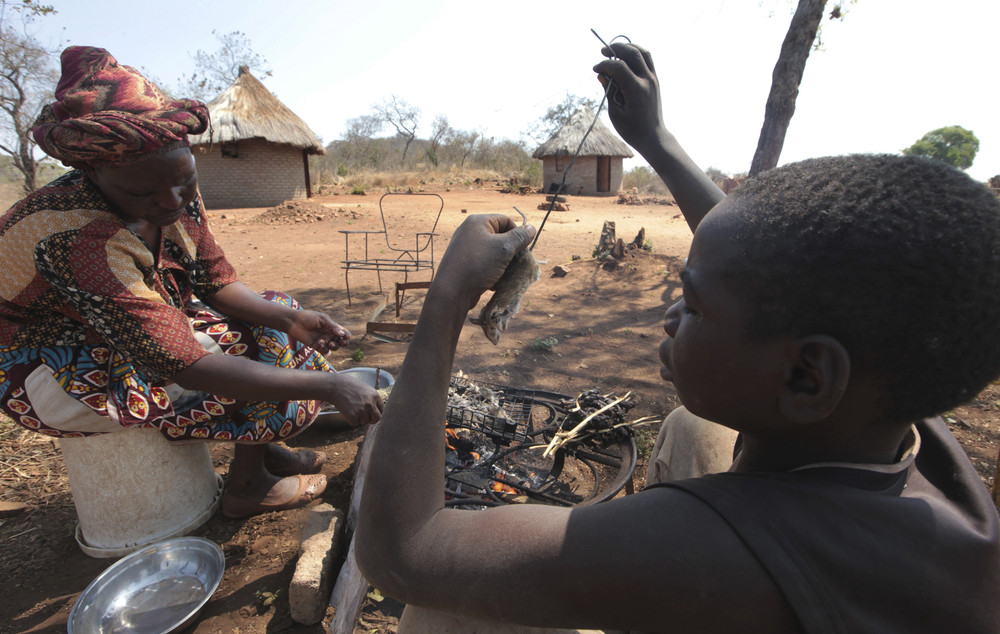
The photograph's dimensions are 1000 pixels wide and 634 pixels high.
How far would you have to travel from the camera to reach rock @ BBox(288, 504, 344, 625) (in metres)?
1.98

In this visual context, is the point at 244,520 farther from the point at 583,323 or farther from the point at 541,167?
the point at 541,167

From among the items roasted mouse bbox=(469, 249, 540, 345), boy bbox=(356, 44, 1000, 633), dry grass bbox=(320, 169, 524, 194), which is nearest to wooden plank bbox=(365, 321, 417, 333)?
roasted mouse bbox=(469, 249, 540, 345)

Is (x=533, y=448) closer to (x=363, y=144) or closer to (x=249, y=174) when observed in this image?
(x=249, y=174)

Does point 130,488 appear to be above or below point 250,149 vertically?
below

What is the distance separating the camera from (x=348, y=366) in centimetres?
450

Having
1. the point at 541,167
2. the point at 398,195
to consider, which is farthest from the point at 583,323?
the point at 541,167

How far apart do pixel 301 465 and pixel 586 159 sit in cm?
2384

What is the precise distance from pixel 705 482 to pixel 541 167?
29100 mm

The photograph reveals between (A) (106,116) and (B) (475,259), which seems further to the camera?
(A) (106,116)

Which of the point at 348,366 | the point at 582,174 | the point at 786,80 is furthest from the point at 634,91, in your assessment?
the point at 582,174

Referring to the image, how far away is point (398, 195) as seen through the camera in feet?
72.8

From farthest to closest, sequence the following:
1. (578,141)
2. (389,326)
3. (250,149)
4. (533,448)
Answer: (578,141) < (250,149) < (389,326) < (533,448)

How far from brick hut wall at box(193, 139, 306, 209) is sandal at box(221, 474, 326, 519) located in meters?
18.4

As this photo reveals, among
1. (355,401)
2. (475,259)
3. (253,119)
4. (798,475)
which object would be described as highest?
(253,119)
